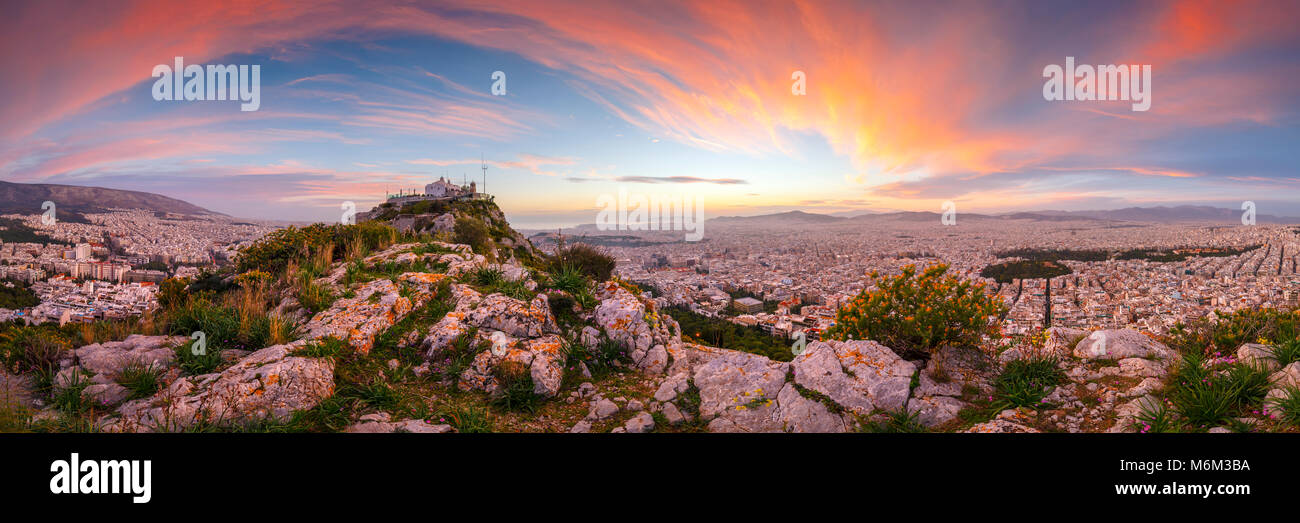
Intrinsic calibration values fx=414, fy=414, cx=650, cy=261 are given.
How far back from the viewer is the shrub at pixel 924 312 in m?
5.92

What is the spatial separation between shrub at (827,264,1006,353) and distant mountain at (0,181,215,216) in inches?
2723

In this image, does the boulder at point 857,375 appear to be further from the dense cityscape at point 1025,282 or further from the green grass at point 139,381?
the green grass at point 139,381

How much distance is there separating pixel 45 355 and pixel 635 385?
7.42 meters

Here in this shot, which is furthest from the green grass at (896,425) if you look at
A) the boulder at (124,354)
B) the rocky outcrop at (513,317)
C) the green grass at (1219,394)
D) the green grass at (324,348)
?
the boulder at (124,354)

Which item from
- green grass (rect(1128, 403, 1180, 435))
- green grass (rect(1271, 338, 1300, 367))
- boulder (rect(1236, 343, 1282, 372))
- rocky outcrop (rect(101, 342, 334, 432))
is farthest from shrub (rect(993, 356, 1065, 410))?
rocky outcrop (rect(101, 342, 334, 432))

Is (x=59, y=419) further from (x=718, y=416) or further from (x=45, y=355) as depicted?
(x=718, y=416)

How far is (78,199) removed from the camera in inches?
2474

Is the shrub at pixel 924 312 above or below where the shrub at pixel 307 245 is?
below

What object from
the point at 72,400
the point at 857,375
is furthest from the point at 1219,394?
the point at 72,400

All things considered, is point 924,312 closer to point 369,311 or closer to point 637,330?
point 637,330

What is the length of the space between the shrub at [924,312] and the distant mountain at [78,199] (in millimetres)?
69157
